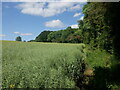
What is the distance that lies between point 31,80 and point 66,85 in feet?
2.66

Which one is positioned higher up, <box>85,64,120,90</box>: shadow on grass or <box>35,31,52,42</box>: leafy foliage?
<box>35,31,52,42</box>: leafy foliage

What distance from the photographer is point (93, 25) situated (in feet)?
33.6

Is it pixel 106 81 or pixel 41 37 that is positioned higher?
pixel 41 37

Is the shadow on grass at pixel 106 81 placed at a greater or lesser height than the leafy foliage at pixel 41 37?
lesser

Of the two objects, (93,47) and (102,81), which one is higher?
(93,47)

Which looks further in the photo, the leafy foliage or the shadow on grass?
the leafy foliage

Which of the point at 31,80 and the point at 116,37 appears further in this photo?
the point at 116,37

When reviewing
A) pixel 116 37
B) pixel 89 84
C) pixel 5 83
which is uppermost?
pixel 116 37

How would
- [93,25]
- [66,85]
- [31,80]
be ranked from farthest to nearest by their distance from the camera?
[93,25] < [66,85] < [31,80]

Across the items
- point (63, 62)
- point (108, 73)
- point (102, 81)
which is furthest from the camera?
point (108, 73)

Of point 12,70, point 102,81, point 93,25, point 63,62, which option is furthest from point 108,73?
point 93,25

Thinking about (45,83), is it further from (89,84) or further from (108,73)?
(108,73)

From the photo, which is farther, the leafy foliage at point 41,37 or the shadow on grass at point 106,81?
the leafy foliage at point 41,37

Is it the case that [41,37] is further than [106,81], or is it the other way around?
[41,37]
